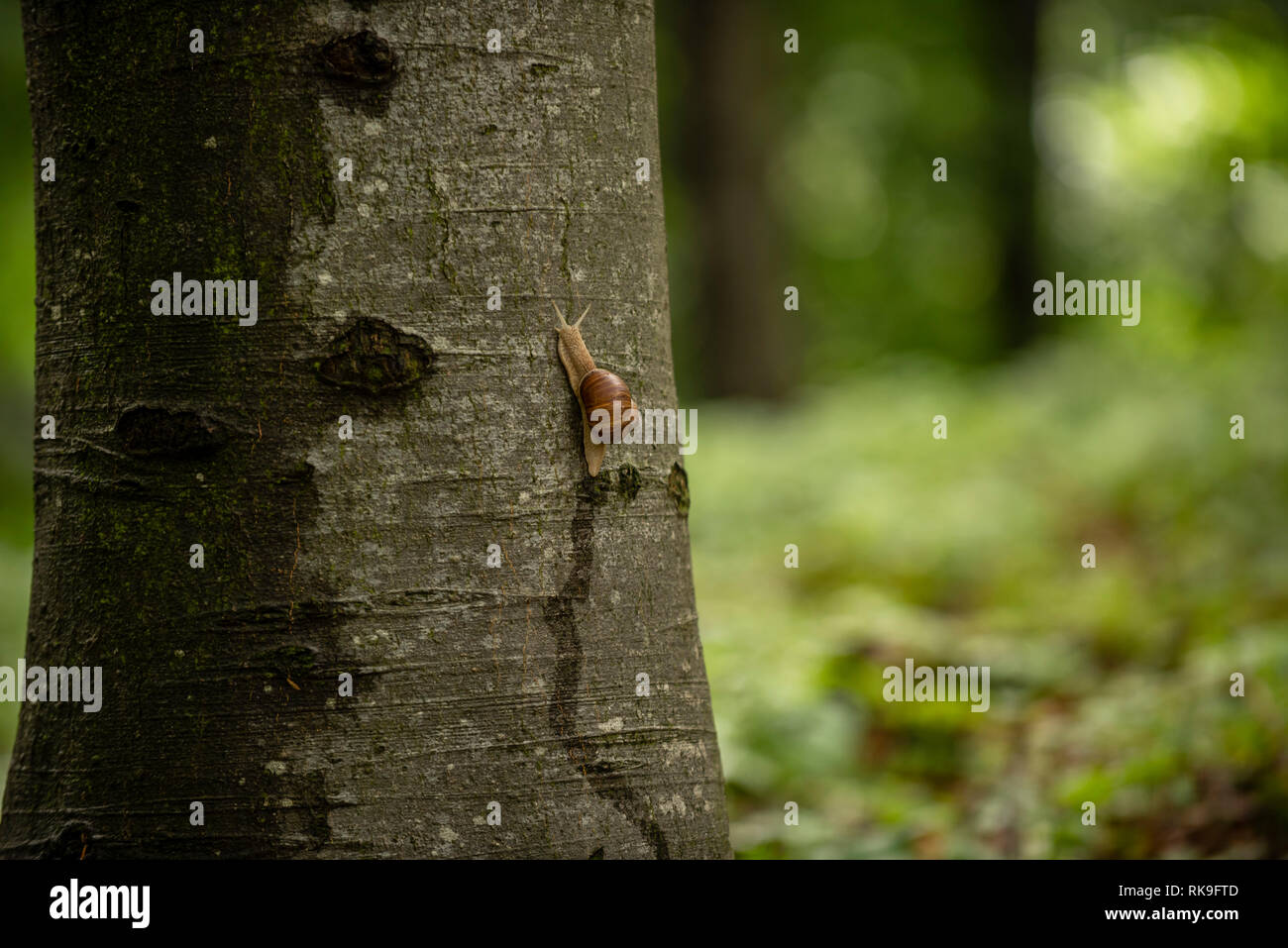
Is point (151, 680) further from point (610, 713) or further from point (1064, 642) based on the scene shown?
point (1064, 642)

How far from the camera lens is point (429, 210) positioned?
183cm

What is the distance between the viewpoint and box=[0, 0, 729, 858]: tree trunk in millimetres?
1770

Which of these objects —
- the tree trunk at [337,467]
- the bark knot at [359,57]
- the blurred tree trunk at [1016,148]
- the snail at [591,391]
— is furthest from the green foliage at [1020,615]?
the blurred tree trunk at [1016,148]

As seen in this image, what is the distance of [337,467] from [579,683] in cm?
57

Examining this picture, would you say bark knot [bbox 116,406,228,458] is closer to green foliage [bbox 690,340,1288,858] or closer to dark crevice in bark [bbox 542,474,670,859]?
dark crevice in bark [bbox 542,474,670,859]

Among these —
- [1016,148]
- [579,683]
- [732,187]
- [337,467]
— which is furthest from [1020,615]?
[1016,148]

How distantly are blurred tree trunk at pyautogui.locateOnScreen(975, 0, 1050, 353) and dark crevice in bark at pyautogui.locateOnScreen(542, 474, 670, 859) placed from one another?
44.7ft

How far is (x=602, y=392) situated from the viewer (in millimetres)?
1854

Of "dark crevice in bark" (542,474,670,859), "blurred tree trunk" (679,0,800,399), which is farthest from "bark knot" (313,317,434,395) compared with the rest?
"blurred tree trunk" (679,0,800,399)

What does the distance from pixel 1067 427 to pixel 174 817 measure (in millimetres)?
7906

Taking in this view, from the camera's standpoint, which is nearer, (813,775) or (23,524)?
(813,775)

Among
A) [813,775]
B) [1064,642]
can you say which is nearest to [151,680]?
[813,775]

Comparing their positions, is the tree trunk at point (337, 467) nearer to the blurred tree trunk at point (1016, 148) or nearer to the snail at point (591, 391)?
the snail at point (591, 391)

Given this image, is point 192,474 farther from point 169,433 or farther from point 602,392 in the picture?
point 602,392
